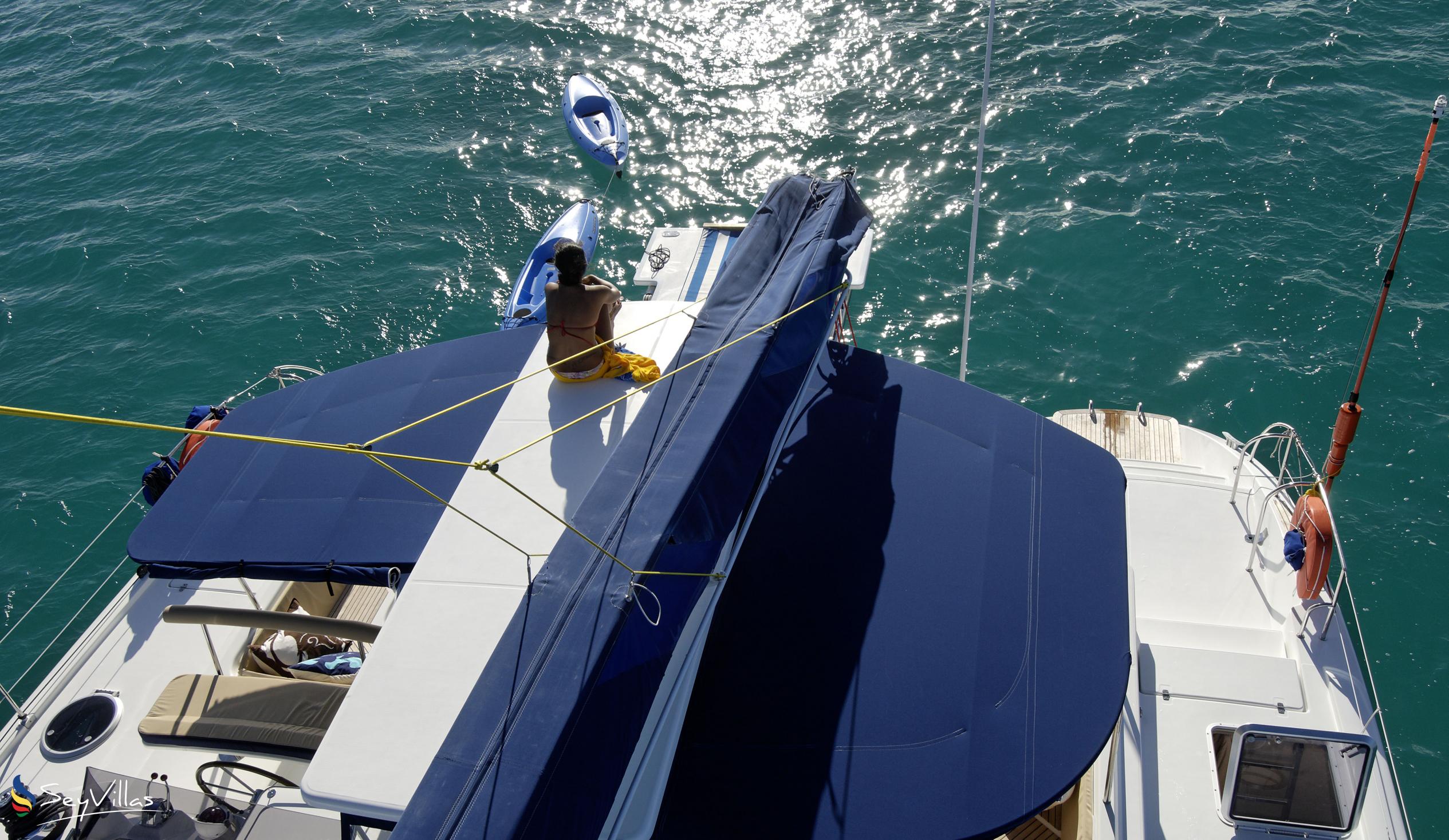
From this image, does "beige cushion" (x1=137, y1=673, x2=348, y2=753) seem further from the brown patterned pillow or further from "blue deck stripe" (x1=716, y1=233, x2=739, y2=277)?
"blue deck stripe" (x1=716, y1=233, x2=739, y2=277)

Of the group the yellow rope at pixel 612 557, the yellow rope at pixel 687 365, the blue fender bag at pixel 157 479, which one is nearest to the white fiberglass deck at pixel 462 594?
the yellow rope at pixel 687 365

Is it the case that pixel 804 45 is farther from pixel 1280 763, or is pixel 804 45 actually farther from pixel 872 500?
pixel 1280 763

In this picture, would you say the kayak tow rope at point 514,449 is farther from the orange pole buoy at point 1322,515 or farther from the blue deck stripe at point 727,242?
the orange pole buoy at point 1322,515

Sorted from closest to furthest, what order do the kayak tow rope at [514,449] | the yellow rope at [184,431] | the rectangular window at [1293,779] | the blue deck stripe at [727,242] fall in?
the yellow rope at [184,431] < the kayak tow rope at [514,449] < the rectangular window at [1293,779] < the blue deck stripe at [727,242]

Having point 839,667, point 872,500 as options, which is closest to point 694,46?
point 872,500

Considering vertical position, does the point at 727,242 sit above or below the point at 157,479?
above

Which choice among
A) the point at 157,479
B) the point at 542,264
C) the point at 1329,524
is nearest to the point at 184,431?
the point at 157,479

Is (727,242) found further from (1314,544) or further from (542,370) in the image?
(1314,544)
